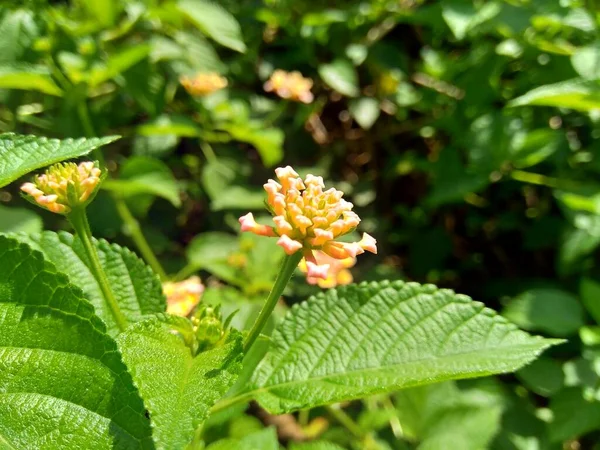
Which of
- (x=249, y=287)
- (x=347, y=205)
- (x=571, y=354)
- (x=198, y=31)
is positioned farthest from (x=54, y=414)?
(x=198, y=31)

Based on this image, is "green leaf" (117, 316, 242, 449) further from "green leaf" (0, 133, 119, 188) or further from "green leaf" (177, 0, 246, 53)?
"green leaf" (177, 0, 246, 53)

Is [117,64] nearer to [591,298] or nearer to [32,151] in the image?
[32,151]

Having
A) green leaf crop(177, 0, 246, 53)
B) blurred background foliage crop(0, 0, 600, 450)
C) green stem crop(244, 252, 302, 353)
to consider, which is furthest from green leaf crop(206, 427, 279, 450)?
green leaf crop(177, 0, 246, 53)

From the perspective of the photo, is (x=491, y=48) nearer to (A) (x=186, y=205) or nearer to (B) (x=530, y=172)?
(B) (x=530, y=172)

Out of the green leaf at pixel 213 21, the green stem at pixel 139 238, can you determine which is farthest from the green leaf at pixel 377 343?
the green leaf at pixel 213 21

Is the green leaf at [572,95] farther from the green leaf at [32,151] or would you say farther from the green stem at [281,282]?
the green leaf at [32,151]

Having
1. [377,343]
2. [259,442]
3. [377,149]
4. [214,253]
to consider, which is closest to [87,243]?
[377,343]
